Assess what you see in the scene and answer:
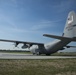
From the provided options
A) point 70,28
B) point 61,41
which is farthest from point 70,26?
point 61,41

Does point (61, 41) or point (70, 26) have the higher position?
point (70, 26)

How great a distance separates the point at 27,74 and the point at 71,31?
875 inches

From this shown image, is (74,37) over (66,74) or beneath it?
over

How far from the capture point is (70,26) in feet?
108

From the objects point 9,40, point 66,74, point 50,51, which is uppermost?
point 9,40

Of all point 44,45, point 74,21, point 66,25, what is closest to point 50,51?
point 44,45

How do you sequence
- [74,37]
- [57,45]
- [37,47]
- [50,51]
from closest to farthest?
1. [74,37]
2. [57,45]
3. [50,51]
4. [37,47]

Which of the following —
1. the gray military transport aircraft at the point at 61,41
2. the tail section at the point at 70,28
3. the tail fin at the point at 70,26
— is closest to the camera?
the tail section at the point at 70,28

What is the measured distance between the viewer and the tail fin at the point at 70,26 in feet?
104

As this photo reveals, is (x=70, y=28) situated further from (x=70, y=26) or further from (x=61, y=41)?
(x=61, y=41)

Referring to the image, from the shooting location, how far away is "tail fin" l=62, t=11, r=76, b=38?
31850 mm

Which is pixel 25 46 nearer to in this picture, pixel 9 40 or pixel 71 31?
pixel 9 40

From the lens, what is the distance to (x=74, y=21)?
31.6 metres

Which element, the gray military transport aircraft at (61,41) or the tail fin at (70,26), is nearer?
the tail fin at (70,26)
